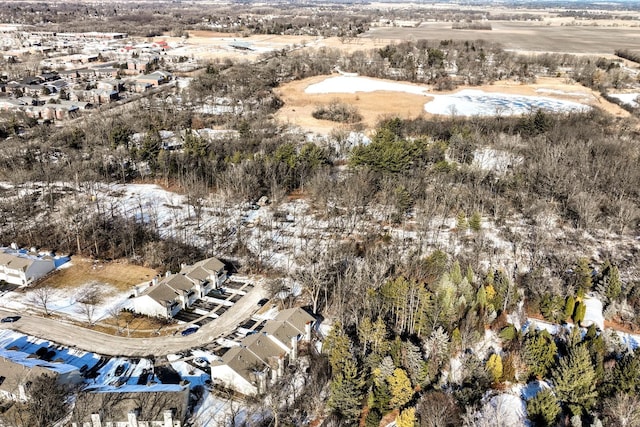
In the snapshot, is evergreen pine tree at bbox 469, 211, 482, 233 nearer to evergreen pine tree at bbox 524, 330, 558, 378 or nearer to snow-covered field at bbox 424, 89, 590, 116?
evergreen pine tree at bbox 524, 330, 558, 378

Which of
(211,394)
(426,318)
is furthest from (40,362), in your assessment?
(426,318)

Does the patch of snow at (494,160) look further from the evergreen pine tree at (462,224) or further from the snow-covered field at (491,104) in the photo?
the snow-covered field at (491,104)

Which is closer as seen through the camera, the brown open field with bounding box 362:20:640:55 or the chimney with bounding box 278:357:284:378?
the chimney with bounding box 278:357:284:378

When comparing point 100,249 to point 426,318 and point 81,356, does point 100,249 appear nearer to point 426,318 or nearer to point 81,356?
point 81,356

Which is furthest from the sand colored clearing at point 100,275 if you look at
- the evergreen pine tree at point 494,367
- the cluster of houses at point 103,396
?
the evergreen pine tree at point 494,367

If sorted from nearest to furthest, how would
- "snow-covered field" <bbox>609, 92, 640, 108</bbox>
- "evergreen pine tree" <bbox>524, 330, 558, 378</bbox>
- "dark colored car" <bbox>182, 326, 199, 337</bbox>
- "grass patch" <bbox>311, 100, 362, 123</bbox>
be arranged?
A: "evergreen pine tree" <bbox>524, 330, 558, 378</bbox> → "dark colored car" <bbox>182, 326, 199, 337</bbox> → "grass patch" <bbox>311, 100, 362, 123</bbox> → "snow-covered field" <bbox>609, 92, 640, 108</bbox>

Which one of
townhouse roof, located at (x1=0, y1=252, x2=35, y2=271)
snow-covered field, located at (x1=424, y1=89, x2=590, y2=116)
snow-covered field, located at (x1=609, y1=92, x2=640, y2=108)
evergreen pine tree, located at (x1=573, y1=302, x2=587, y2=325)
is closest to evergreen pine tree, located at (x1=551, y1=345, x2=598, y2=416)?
evergreen pine tree, located at (x1=573, y1=302, x2=587, y2=325)
